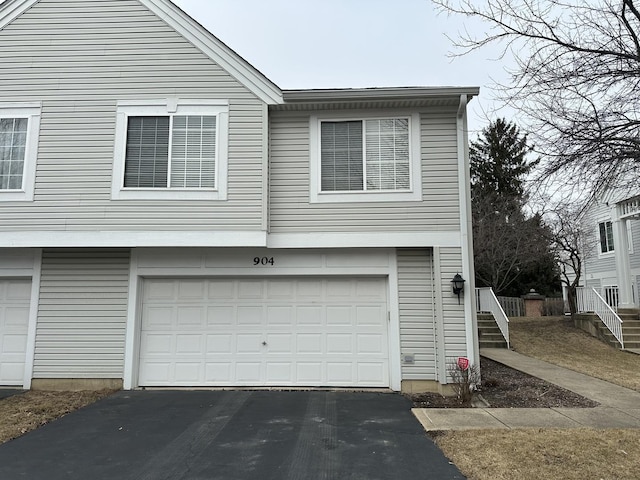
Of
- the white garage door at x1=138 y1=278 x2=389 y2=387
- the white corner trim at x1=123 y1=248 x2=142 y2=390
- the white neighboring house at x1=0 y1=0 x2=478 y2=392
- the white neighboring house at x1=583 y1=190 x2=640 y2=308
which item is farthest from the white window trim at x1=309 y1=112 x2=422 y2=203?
the white neighboring house at x1=583 y1=190 x2=640 y2=308

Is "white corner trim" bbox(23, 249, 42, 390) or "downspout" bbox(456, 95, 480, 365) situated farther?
"white corner trim" bbox(23, 249, 42, 390)

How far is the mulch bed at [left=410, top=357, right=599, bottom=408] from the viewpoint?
25.5 feet

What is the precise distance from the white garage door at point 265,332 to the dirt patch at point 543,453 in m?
3.23

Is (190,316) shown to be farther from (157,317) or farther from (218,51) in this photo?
(218,51)

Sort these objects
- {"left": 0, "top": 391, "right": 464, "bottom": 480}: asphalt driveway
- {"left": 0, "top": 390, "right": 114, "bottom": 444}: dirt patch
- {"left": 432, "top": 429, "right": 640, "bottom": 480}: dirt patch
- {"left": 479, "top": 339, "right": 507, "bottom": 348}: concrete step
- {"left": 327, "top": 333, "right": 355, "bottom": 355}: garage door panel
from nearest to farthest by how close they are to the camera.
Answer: {"left": 432, "top": 429, "right": 640, "bottom": 480}: dirt patch < {"left": 0, "top": 391, "right": 464, "bottom": 480}: asphalt driveway < {"left": 0, "top": 390, "right": 114, "bottom": 444}: dirt patch < {"left": 327, "top": 333, "right": 355, "bottom": 355}: garage door panel < {"left": 479, "top": 339, "right": 507, "bottom": 348}: concrete step

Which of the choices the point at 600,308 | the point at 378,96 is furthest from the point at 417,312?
the point at 600,308

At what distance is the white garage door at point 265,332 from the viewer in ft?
30.0

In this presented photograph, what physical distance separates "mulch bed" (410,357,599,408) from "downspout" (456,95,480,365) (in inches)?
27.4

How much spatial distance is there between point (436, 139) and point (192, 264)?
5580mm

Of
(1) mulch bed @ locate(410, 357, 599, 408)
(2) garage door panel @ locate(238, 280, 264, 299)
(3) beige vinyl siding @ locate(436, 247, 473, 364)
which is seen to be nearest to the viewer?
(1) mulch bed @ locate(410, 357, 599, 408)

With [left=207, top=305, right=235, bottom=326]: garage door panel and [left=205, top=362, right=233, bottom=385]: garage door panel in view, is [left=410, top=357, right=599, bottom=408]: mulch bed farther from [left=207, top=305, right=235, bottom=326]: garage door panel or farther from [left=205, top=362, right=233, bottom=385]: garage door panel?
[left=207, top=305, right=235, bottom=326]: garage door panel

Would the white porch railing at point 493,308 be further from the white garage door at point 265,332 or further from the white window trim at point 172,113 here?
the white window trim at point 172,113

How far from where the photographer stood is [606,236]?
20.9 metres

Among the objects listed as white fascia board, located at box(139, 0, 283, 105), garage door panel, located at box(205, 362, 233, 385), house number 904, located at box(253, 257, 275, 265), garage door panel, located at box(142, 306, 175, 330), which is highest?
white fascia board, located at box(139, 0, 283, 105)
